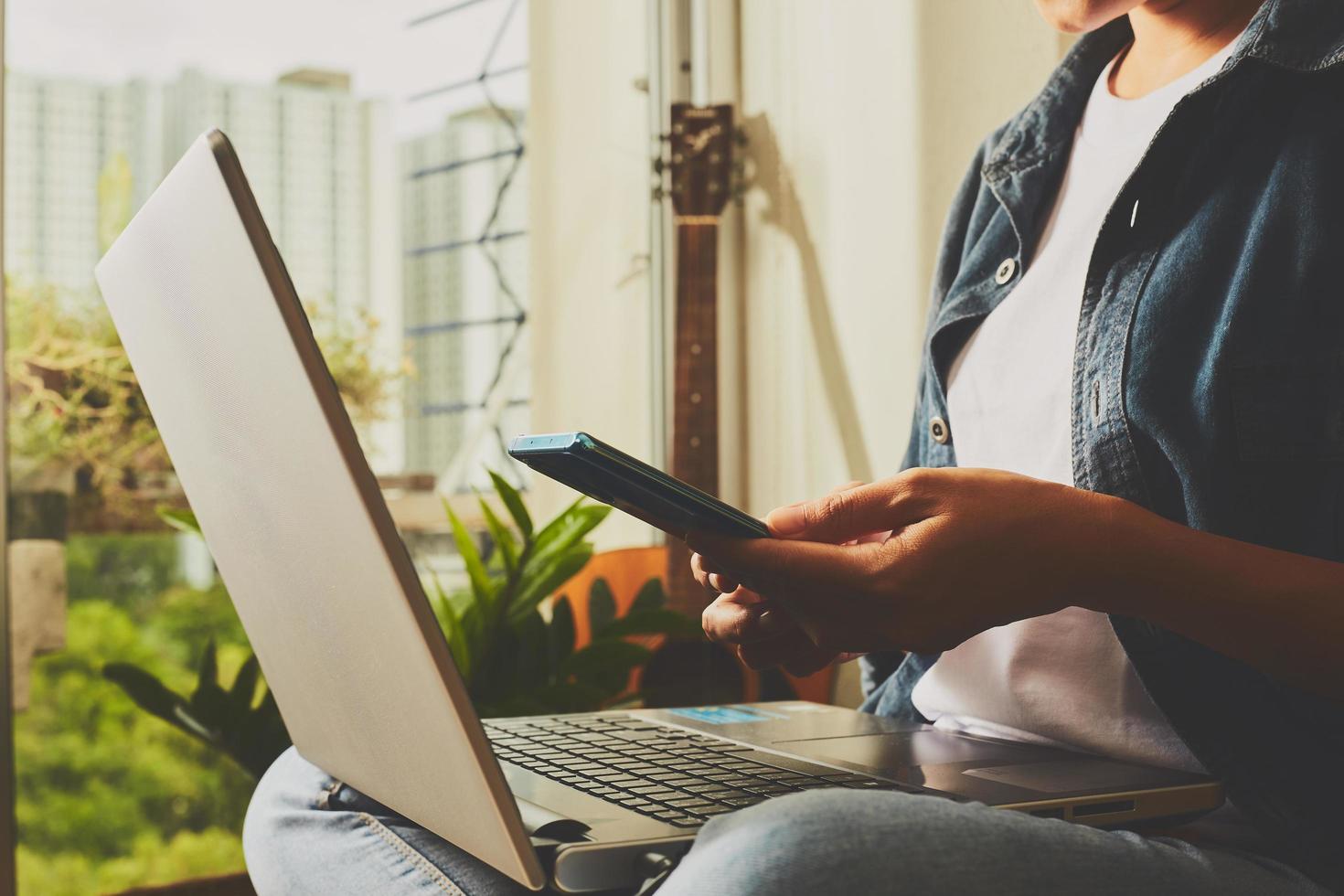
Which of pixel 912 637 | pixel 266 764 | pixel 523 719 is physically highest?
pixel 912 637

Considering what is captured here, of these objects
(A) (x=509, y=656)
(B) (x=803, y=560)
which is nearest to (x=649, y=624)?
(A) (x=509, y=656)

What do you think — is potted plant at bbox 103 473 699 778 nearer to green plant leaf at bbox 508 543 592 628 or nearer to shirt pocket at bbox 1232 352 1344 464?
green plant leaf at bbox 508 543 592 628

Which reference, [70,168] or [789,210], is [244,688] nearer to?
[70,168]

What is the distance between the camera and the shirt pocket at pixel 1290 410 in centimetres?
69

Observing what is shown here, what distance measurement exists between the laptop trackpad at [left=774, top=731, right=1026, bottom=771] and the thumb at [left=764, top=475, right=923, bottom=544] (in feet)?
0.48

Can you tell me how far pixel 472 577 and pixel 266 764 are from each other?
0.37 m

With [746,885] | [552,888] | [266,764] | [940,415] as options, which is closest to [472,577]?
[266,764]

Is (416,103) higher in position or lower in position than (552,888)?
Answer: higher

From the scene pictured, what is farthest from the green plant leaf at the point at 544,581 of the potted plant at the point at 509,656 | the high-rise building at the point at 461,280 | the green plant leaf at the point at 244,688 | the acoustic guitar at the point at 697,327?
the high-rise building at the point at 461,280

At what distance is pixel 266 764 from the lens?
156 cm

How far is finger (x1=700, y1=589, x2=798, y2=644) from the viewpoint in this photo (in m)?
0.83

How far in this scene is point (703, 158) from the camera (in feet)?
7.50

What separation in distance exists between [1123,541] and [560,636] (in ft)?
3.84

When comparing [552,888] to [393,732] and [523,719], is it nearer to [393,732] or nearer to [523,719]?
[393,732]
